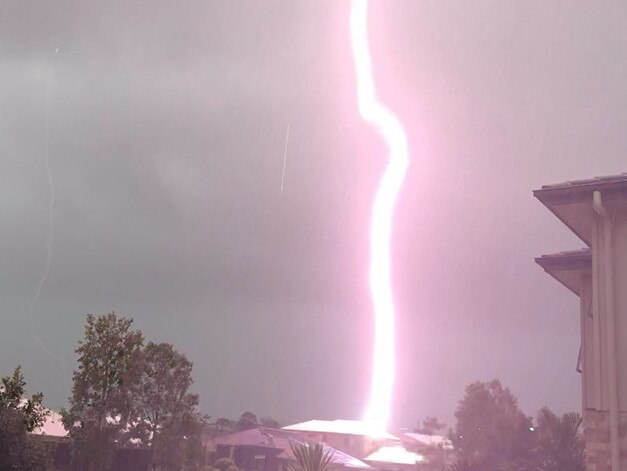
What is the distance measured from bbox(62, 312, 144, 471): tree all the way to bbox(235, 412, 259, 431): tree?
48597 millimetres

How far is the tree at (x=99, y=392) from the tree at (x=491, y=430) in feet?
67.5

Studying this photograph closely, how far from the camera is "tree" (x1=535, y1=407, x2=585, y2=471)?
1161 inches

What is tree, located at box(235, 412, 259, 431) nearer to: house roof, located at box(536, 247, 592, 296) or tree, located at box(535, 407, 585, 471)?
tree, located at box(535, 407, 585, 471)

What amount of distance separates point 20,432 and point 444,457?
31.5 metres

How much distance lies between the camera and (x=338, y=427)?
6631 cm

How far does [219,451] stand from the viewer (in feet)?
146

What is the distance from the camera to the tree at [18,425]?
16.4 metres

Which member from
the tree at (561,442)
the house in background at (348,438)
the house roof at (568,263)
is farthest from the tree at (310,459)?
the house in background at (348,438)

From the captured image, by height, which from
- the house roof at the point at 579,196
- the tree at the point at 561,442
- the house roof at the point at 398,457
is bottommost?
the house roof at the point at 398,457

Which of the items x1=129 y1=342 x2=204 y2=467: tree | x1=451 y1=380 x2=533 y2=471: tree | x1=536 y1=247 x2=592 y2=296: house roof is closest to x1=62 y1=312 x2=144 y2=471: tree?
x1=129 y1=342 x2=204 y2=467: tree

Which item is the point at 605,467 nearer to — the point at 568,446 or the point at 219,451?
the point at 568,446

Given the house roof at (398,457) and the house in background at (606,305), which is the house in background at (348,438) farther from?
the house in background at (606,305)

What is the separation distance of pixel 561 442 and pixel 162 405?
713 inches

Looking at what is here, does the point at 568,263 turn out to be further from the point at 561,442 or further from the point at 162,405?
the point at 561,442
